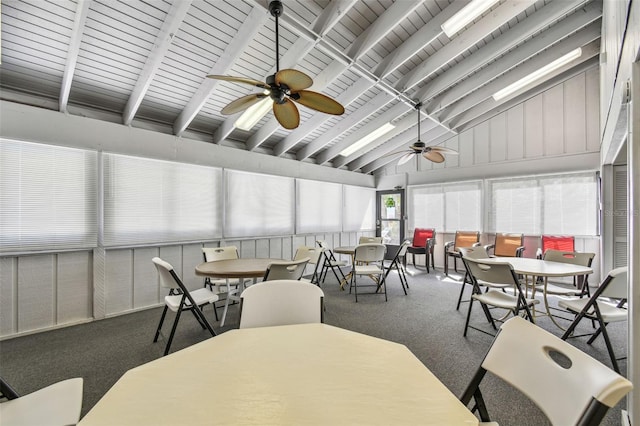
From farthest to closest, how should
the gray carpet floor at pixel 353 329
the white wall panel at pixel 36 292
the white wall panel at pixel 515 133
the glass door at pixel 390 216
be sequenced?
the glass door at pixel 390 216 < the white wall panel at pixel 515 133 < the white wall panel at pixel 36 292 < the gray carpet floor at pixel 353 329

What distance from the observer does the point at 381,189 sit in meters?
7.98

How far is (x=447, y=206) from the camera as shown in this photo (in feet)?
21.9

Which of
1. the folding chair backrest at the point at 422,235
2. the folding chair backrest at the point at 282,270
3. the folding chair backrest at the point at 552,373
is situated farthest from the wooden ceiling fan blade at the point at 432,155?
the folding chair backrest at the point at 552,373

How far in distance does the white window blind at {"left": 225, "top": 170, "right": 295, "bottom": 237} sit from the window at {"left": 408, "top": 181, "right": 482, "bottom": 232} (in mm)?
3500

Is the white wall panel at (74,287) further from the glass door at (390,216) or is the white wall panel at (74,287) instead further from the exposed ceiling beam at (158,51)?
the glass door at (390,216)

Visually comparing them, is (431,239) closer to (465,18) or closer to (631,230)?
(465,18)

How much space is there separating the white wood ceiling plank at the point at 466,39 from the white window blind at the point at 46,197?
15.4ft

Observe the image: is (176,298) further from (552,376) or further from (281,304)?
(552,376)

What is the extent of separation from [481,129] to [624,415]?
19.3ft

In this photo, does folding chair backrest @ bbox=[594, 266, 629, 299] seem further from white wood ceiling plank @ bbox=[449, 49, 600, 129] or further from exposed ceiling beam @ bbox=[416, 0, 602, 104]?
white wood ceiling plank @ bbox=[449, 49, 600, 129]

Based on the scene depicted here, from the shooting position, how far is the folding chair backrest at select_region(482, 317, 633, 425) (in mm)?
730

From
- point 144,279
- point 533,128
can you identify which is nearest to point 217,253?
point 144,279

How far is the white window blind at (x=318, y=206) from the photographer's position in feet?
19.9

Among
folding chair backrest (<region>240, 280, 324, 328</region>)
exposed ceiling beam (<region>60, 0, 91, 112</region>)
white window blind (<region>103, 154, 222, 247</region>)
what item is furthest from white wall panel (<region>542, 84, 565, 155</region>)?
exposed ceiling beam (<region>60, 0, 91, 112</region>)
